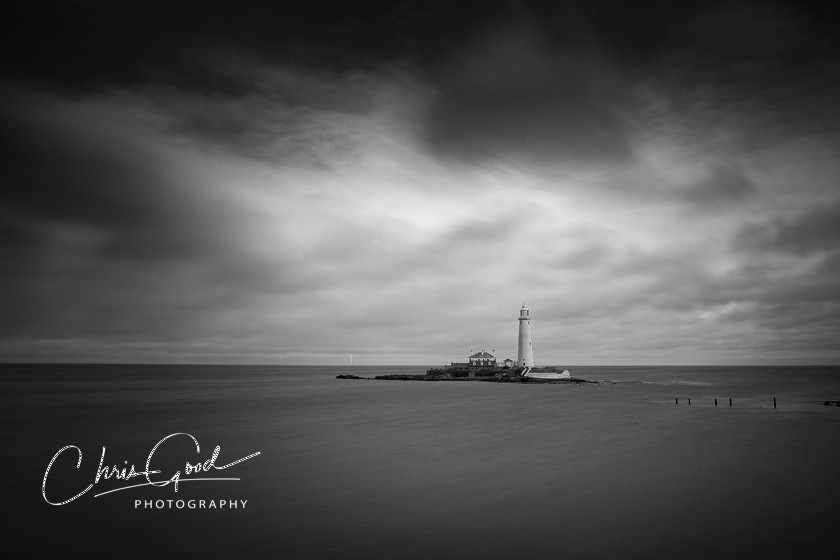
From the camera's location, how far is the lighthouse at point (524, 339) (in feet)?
320

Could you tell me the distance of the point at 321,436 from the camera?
3234 centimetres

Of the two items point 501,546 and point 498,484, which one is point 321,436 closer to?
point 498,484

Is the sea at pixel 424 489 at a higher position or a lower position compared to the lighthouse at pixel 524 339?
lower

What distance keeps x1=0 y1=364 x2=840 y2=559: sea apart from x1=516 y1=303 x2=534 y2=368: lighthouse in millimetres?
59017

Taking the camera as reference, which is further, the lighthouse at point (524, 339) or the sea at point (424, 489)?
the lighthouse at point (524, 339)

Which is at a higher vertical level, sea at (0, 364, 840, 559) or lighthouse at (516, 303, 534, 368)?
lighthouse at (516, 303, 534, 368)

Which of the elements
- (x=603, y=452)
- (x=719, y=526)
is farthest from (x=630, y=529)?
(x=603, y=452)

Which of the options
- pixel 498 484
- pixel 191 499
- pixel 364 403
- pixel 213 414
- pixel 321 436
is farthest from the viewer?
pixel 364 403

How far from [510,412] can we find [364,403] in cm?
1704

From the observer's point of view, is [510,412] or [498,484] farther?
[510,412]

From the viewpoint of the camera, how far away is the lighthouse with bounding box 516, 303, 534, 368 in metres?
97.6

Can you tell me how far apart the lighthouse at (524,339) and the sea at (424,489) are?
59.0 metres

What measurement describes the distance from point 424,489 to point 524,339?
275 feet

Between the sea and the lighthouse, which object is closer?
the sea
